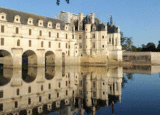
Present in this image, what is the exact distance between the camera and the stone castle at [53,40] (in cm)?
3103

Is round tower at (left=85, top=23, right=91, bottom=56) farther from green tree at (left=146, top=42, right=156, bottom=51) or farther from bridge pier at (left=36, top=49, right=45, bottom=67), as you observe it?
green tree at (left=146, top=42, right=156, bottom=51)

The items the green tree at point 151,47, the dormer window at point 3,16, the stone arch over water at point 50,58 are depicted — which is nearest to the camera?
the dormer window at point 3,16

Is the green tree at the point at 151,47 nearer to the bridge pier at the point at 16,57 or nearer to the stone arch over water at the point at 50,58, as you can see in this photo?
the stone arch over water at the point at 50,58

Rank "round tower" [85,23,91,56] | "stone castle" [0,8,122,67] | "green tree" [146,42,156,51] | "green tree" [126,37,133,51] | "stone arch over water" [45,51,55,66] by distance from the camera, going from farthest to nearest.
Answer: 1. "green tree" [126,37,133,51]
2. "green tree" [146,42,156,51]
3. "round tower" [85,23,91,56]
4. "stone arch over water" [45,51,55,66]
5. "stone castle" [0,8,122,67]

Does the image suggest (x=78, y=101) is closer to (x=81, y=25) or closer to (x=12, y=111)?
(x=12, y=111)

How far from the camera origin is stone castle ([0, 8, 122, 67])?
102 ft

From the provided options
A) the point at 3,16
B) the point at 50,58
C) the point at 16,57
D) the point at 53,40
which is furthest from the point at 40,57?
the point at 3,16

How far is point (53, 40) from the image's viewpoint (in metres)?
39.4

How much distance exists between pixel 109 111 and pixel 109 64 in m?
38.5

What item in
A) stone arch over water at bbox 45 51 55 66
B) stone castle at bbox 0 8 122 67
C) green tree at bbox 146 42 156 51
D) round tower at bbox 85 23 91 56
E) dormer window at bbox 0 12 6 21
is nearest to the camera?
dormer window at bbox 0 12 6 21

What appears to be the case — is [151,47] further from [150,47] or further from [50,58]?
[50,58]

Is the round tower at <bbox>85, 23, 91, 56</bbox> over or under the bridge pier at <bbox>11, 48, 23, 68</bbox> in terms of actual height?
over

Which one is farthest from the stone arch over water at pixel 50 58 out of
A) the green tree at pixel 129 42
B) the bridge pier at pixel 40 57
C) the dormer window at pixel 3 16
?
the green tree at pixel 129 42

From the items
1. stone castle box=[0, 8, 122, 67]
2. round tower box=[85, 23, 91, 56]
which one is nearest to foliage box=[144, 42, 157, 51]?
stone castle box=[0, 8, 122, 67]
